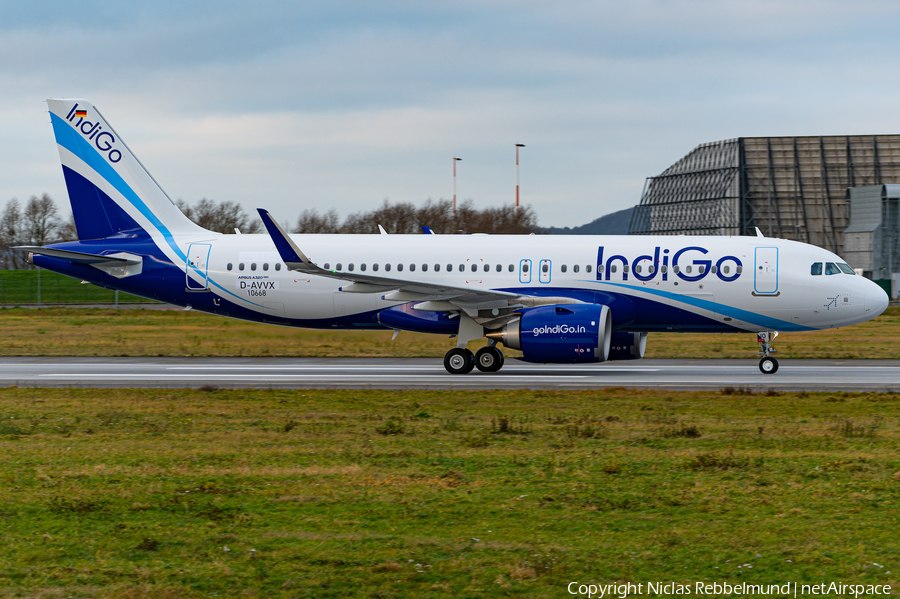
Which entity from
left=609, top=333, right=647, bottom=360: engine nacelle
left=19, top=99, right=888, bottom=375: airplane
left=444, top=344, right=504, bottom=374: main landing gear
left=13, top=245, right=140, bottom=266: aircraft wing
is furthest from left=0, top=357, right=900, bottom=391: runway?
left=13, top=245, right=140, bottom=266: aircraft wing

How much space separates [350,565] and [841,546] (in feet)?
12.6

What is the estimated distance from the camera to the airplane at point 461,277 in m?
20.8

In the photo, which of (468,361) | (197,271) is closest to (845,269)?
(468,361)

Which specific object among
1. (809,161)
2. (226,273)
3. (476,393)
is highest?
(809,161)

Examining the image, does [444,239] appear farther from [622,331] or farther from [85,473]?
[85,473]

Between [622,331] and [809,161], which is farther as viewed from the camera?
[809,161]

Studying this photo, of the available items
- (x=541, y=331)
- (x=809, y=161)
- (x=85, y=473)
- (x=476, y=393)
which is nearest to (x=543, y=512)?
(x=85, y=473)

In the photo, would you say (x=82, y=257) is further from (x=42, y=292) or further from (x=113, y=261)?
(x=42, y=292)

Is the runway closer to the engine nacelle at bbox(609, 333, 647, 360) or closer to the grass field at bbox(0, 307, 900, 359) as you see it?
the engine nacelle at bbox(609, 333, 647, 360)

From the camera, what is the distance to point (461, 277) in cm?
2222

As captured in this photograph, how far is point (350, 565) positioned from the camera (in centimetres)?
654

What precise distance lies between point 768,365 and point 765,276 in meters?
2.13

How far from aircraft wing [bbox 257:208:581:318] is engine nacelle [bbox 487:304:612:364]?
0.96 m

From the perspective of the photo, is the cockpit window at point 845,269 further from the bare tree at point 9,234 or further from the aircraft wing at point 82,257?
the bare tree at point 9,234
